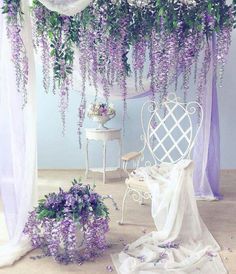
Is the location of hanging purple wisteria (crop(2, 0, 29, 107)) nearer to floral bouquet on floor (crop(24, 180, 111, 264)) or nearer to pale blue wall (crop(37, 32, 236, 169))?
floral bouquet on floor (crop(24, 180, 111, 264))

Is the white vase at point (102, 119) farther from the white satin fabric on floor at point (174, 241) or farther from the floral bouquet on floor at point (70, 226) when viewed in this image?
the floral bouquet on floor at point (70, 226)

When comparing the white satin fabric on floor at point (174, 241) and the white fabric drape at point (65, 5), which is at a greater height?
the white fabric drape at point (65, 5)

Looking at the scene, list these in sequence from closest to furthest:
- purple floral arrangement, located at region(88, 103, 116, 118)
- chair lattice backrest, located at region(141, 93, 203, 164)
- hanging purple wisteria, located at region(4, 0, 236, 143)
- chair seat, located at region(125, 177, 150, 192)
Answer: hanging purple wisteria, located at region(4, 0, 236, 143)
chair seat, located at region(125, 177, 150, 192)
chair lattice backrest, located at region(141, 93, 203, 164)
purple floral arrangement, located at region(88, 103, 116, 118)

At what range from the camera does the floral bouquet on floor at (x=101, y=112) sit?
491 centimetres

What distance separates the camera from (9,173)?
2824 millimetres

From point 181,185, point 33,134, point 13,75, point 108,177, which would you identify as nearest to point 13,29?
point 13,75

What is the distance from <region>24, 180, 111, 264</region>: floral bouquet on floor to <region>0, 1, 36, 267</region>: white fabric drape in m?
0.10

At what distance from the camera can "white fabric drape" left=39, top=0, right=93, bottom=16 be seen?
266 cm

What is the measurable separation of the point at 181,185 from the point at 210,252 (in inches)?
20.6

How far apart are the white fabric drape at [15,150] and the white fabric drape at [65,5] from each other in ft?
0.68

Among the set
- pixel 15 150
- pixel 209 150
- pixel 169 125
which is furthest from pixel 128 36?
pixel 169 125

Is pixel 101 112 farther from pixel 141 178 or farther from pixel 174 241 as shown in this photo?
pixel 174 241

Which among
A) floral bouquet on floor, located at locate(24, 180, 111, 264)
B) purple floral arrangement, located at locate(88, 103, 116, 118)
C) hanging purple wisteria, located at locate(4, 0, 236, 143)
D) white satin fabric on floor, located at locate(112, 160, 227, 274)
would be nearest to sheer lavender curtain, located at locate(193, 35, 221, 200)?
hanging purple wisteria, located at locate(4, 0, 236, 143)

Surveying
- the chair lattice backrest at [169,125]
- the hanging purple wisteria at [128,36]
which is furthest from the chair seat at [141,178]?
the hanging purple wisteria at [128,36]
